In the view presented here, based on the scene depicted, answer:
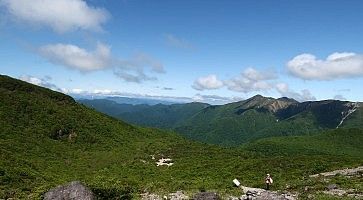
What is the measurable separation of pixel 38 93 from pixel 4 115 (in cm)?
2756

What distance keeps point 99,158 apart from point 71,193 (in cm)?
5656

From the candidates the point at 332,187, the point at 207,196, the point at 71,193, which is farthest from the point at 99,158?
the point at 207,196

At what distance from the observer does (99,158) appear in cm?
Answer: 8800

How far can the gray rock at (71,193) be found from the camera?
32.2 meters

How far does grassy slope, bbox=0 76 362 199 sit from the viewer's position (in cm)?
4706

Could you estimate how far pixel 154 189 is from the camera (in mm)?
38812

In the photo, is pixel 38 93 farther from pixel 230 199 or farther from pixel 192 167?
pixel 230 199

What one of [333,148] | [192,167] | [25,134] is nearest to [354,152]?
[333,148]

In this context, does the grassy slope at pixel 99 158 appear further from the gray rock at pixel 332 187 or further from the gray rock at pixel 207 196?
the gray rock at pixel 207 196

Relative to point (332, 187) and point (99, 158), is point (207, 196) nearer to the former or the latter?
point (332, 187)

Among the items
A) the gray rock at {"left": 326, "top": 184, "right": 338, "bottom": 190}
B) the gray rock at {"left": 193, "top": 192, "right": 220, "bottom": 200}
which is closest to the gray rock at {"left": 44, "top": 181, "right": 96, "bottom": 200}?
the gray rock at {"left": 193, "top": 192, "right": 220, "bottom": 200}

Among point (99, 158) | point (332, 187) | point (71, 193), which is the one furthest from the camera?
point (99, 158)

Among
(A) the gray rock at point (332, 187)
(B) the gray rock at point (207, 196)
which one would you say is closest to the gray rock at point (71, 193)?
(B) the gray rock at point (207, 196)

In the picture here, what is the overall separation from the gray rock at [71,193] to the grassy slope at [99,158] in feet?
6.62
